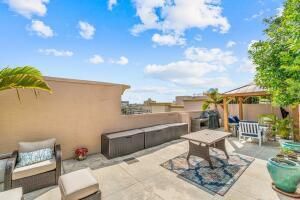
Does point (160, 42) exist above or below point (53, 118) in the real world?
above

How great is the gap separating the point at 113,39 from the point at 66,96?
3.69m

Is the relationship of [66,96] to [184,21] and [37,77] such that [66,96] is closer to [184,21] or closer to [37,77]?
[37,77]

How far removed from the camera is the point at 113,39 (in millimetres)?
6906

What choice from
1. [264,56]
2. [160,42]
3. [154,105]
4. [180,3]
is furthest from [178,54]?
[154,105]

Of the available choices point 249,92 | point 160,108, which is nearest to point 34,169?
point 249,92

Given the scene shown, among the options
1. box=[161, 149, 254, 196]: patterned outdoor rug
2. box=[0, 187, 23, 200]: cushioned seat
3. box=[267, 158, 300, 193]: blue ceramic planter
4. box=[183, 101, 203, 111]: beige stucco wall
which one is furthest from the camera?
box=[183, 101, 203, 111]: beige stucco wall

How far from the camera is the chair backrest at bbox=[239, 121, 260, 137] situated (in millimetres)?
6148

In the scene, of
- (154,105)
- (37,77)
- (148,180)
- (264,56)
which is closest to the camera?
(37,77)

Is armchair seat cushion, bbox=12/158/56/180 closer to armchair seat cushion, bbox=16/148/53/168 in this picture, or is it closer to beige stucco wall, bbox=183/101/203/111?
armchair seat cushion, bbox=16/148/53/168

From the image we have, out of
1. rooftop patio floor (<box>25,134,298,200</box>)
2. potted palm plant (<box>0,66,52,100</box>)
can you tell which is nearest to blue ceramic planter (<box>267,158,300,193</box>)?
rooftop patio floor (<box>25,134,298,200</box>)

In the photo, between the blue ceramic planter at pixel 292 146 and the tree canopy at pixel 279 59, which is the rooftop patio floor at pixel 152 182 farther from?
the tree canopy at pixel 279 59

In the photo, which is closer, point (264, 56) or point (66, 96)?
point (264, 56)

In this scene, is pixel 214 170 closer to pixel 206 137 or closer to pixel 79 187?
pixel 206 137

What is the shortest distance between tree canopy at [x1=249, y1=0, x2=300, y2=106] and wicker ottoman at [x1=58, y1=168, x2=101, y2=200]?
14.2ft
